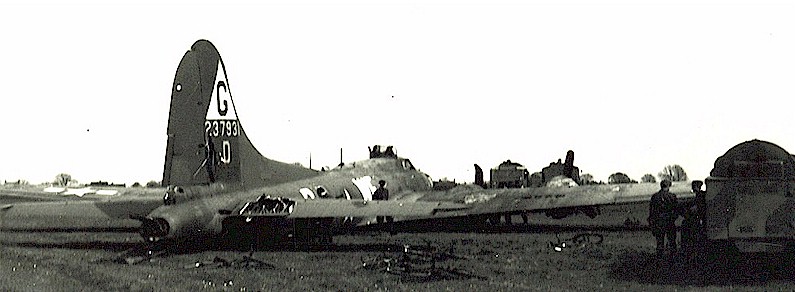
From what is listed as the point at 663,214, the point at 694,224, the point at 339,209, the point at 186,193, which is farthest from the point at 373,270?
the point at 694,224

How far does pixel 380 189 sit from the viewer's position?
22.0 m

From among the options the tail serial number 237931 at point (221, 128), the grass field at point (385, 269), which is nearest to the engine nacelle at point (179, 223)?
the grass field at point (385, 269)

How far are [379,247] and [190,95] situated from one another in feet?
16.6

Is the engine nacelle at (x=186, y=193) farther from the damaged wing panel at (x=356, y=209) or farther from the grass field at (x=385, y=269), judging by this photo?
the damaged wing panel at (x=356, y=209)

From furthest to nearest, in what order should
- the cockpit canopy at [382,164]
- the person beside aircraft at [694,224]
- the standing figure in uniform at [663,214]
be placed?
the cockpit canopy at [382,164]
the standing figure in uniform at [663,214]
the person beside aircraft at [694,224]

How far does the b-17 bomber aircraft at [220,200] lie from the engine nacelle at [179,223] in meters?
0.02

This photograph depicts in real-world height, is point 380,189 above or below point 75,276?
above

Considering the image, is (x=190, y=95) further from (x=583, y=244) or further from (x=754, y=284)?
(x=754, y=284)

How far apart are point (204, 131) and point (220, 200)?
1.71 meters

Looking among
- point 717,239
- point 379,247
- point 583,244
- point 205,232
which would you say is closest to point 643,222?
point 583,244

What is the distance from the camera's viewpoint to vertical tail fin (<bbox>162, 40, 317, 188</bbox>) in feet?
55.1

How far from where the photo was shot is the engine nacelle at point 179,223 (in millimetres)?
14422

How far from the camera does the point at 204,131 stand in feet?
56.1

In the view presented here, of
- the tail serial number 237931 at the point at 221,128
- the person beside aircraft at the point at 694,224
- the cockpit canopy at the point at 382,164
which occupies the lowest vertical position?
the person beside aircraft at the point at 694,224
